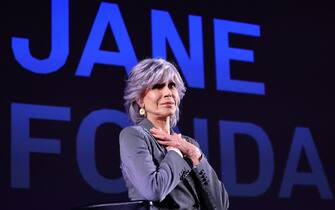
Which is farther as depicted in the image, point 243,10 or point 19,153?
point 243,10

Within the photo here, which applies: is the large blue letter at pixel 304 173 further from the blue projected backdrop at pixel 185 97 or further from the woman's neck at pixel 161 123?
the woman's neck at pixel 161 123

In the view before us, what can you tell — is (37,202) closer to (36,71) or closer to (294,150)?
(36,71)

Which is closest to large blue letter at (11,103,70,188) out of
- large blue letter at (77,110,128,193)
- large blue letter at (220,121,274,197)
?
large blue letter at (77,110,128,193)

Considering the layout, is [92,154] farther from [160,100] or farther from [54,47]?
[160,100]

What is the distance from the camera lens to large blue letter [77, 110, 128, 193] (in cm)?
352

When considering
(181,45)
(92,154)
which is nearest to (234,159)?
(181,45)

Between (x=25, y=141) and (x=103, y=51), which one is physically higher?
(x=103, y=51)

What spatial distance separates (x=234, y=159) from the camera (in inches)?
158

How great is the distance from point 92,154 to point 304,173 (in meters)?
1.37

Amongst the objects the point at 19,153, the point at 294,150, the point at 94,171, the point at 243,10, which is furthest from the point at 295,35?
the point at 19,153

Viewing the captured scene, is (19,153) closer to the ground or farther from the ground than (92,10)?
closer to the ground

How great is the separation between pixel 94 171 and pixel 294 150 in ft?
4.32

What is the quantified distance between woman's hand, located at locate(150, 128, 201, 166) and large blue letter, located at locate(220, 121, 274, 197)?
1.91 meters

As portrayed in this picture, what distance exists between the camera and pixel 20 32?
351 centimetres
